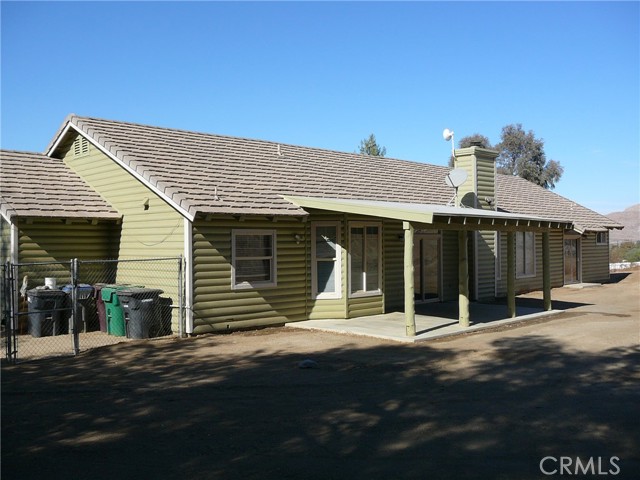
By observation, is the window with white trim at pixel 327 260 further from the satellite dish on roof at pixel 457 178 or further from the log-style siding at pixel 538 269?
the log-style siding at pixel 538 269

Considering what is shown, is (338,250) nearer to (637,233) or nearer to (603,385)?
(603,385)

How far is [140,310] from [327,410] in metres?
6.51

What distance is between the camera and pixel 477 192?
2033 cm

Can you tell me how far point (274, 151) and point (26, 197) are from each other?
7026 millimetres

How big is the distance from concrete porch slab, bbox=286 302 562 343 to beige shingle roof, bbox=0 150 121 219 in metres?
5.72

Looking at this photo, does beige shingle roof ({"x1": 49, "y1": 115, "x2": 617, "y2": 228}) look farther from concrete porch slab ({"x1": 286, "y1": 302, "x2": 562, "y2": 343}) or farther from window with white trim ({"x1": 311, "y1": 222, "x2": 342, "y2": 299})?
concrete porch slab ({"x1": 286, "y1": 302, "x2": 562, "y2": 343})

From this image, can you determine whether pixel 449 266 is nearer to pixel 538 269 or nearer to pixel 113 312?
pixel 538 269

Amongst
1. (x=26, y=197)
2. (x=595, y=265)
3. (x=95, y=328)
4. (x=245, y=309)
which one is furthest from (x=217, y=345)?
(x=595, y=265)

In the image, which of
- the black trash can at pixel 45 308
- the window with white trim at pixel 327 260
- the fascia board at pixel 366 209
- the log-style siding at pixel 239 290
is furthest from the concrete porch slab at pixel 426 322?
the black trash can at pixel 45 308

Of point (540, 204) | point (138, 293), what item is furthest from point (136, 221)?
point (540, 204)

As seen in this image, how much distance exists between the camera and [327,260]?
50.4 feet

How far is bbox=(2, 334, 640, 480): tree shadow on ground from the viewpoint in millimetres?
5609

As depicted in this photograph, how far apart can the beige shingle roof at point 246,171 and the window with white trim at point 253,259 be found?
2.23 ft

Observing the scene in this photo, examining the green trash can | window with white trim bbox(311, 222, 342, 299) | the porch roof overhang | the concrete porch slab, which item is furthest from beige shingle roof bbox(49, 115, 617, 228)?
the concrete porch slab
